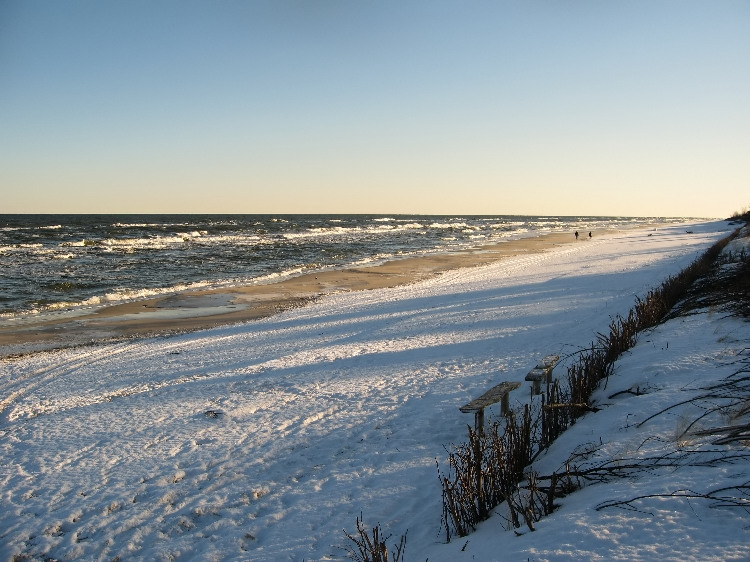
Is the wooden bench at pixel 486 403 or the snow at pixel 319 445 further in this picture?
the wooden bench at pixel 486 403

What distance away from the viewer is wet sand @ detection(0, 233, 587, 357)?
12.4 meters

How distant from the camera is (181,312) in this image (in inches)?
607

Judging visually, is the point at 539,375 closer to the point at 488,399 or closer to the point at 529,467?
the point at 488,399

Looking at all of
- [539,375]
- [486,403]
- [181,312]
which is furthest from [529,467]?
[181,312]

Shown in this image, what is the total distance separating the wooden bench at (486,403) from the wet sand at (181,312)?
9.05 meters

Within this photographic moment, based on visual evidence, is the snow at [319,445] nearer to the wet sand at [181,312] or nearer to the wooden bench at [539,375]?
the wooden bench at [539,375]

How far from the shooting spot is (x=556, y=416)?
5.00 m

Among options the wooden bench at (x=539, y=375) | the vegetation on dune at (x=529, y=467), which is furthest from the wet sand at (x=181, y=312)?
the vegetation on dune at (x=529, y=467)

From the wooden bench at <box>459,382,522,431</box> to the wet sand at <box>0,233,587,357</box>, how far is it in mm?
9053

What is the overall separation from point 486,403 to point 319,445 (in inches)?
70.5

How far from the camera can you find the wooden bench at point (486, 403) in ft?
17.4

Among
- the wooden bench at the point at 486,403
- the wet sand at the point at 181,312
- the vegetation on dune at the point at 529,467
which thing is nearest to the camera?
the vegetation on dune at the point at 529,467

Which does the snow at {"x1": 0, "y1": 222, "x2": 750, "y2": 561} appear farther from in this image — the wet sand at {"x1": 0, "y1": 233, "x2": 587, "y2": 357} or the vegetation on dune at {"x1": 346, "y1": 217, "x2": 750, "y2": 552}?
the wet sand at {"x1": 0, "y1": 233, "x2": 587, "y2": 357}

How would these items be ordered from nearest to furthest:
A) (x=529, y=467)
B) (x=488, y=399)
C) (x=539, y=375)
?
1. (x=529, y=467)
2. (x=488, y=399)
3. (x=539, y=375)
